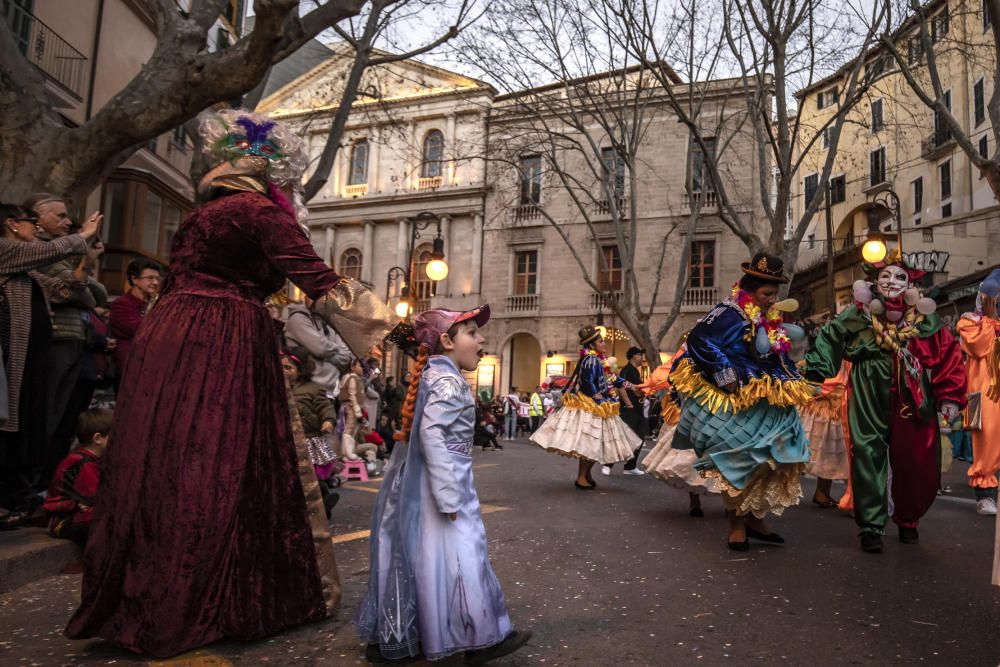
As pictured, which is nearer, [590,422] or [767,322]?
[767,322]

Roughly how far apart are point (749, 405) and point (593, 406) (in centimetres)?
400

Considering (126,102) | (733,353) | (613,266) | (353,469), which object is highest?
(613,266)

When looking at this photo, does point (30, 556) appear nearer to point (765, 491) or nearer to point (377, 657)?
point (377, 657)

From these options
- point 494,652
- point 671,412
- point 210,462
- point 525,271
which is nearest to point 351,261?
point 525,271

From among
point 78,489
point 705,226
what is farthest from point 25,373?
point 705,226

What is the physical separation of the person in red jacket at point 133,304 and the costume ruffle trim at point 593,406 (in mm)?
5197

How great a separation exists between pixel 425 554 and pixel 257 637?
80 centimetres

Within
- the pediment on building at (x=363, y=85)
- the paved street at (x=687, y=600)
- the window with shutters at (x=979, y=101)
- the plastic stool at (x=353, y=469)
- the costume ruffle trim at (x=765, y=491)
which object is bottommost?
the paved street at (x=687, y=600)

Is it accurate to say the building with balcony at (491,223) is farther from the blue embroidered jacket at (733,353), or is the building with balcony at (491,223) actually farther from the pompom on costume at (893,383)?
the blue embroidered jacket at (733,353)

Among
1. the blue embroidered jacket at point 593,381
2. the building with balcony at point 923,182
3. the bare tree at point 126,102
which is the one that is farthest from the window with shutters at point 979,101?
the bare tree at point 126,102

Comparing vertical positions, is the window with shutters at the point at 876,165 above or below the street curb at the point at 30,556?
above

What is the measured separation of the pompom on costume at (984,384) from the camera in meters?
7.15

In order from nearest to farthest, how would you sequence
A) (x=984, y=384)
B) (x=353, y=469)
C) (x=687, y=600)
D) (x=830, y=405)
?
(x=687, y=600)
(x=984, y=384)
(x=353, y=469)
(x=830, y=405)

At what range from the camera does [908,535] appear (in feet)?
18.1
